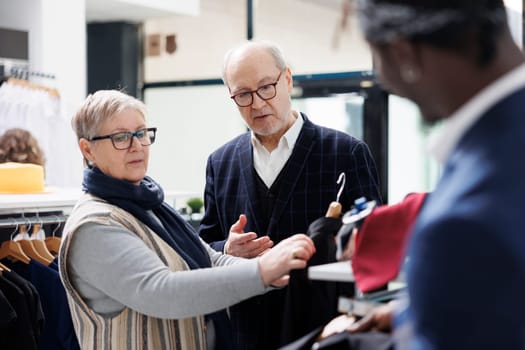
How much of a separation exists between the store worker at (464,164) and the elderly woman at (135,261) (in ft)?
2.60

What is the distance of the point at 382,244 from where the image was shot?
1.43m

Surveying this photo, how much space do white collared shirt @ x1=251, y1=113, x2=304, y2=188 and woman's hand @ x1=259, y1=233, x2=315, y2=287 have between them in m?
0.77

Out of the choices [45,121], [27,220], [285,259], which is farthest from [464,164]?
[45,121]

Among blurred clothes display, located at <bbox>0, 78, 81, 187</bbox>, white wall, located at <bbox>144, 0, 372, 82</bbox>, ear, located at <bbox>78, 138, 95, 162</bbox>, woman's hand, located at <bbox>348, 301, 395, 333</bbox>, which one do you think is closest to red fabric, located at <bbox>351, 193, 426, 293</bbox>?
woman's hand, located at <bbox>348, 301, 395, 333</bbox>

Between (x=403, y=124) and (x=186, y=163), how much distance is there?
2.19 metres

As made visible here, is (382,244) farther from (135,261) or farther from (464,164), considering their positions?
(135,261)

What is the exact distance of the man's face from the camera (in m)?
2.47

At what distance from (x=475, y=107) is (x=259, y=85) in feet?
5.29

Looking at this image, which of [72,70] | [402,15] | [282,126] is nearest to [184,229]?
[282,126]

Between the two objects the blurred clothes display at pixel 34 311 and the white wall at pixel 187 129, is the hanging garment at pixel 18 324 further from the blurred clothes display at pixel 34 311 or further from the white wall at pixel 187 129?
the white wall at pixel 187 129

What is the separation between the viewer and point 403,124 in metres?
6.05

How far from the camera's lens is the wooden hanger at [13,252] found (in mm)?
2906

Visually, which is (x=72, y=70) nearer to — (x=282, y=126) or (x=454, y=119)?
(x=282, y=126)

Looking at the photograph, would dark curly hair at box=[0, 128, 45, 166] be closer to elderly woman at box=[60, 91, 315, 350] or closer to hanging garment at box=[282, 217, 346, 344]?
elderly woman at box=[60, 91, 315, 350]
